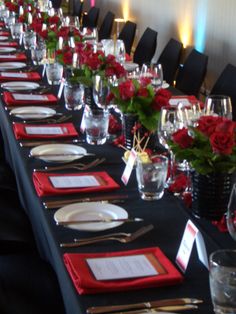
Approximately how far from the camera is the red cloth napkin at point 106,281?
5.12 ft

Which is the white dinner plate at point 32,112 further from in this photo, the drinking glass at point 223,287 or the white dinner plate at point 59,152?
the drinking glass at point 223,287

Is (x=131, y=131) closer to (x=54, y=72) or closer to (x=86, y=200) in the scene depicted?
(x=86, y=200)

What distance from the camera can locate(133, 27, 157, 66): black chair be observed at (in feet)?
19.4

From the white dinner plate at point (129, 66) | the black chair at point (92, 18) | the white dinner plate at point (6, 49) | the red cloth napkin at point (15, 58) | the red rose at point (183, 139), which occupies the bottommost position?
the black chair at point (92, 18)

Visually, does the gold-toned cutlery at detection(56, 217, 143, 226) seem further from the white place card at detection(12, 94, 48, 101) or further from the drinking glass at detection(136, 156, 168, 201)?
the white place card at detection(12, 94, 48, 101)

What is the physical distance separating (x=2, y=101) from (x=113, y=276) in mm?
2214

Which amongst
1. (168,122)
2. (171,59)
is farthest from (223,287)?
(171,59)

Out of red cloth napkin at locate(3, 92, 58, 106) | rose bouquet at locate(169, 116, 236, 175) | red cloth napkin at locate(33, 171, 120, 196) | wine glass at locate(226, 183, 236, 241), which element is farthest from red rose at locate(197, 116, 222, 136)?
red cloth napkin at locate(3, 92, 58, 106)

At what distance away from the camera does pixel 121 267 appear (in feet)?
5.46

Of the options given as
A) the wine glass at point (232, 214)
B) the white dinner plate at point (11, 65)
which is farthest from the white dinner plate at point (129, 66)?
the wine glass at point (232, 214)

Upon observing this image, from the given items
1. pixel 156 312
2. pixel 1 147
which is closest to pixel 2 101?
pixel 1 147

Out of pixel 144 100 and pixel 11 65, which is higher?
pixel 144 100

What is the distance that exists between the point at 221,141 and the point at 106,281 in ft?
1.85

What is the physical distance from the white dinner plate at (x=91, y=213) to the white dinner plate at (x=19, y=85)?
1972 millimetres
